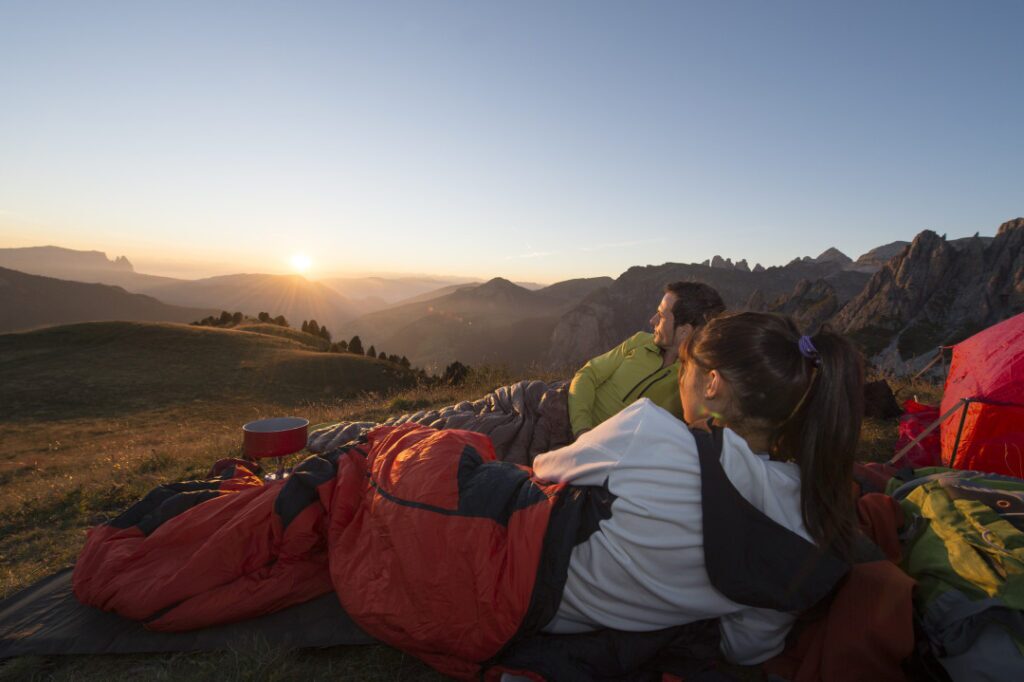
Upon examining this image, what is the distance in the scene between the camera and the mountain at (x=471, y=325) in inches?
4065

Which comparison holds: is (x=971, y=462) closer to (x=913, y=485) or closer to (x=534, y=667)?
(x=913, y=485)

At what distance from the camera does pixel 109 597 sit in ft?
7.60

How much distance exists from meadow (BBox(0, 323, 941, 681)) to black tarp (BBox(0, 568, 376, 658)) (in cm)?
6

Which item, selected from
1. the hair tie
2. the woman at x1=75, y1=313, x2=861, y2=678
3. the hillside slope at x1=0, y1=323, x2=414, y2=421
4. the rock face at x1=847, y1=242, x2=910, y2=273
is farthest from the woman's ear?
the rock face at x1=847, y1=242, x2=910, y2=273

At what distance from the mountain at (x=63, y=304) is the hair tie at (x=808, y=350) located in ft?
421

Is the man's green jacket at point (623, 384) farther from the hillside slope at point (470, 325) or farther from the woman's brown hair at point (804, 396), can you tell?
the hillside slope at point (470, 325)

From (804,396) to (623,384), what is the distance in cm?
254

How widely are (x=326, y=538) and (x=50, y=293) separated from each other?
492 feet

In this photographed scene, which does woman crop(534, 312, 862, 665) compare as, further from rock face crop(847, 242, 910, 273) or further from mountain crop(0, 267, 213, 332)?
rock face crop(847, 242, 910, 273)

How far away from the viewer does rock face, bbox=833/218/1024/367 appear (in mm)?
55750

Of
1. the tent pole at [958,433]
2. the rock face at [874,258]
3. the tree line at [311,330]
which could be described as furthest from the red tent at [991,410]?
the rock face at [874,258]

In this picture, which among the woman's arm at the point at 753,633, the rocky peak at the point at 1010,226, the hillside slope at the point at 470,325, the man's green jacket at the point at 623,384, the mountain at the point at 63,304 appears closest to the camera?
the woman's arm at the point at 753,633

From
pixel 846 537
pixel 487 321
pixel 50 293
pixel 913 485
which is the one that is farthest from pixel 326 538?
pixel 50 293

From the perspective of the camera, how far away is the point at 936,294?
6319 centimetres
